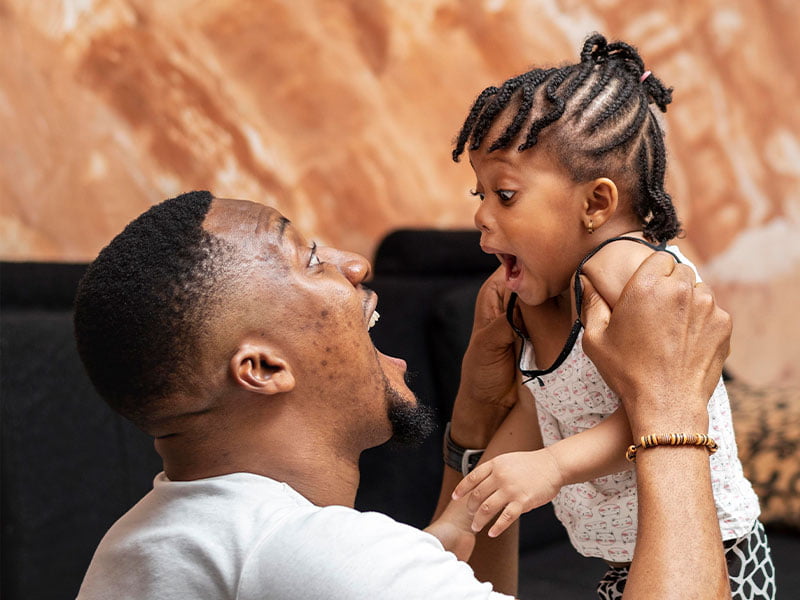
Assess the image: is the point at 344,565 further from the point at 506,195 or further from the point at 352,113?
the point at 352,113

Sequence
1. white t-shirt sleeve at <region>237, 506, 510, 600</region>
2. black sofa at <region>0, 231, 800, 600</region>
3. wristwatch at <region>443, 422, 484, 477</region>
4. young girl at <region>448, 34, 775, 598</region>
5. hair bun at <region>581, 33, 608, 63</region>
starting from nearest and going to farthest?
white t-shirt sleeve at <region>237, 506, 510, 600</region> < young girl at <region>448, 34, 775, 598</region> < hair bun at <region>581, 33, 608, 63</region> < wristwatch at <region>443, 422, 484, 477</region> < black sofa at <region>0, 231, 800, 600</region>

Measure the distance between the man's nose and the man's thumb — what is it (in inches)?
12.4

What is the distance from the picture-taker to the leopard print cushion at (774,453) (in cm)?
262

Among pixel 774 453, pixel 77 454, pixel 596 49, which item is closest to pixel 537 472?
pixel 596 49

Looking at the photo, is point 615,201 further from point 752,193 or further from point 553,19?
point 752,193

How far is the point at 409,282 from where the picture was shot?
269 centimetres

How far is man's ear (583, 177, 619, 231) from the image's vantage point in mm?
1380

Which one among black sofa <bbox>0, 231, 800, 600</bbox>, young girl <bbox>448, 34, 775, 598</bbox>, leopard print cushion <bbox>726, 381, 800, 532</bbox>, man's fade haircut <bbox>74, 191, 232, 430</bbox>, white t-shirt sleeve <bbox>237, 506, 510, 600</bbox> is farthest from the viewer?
leopard print cushion <bbox>726, 381, 800, 532</bbox>

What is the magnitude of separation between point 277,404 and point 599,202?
1.85ft

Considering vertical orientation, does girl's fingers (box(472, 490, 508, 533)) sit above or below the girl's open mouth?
below

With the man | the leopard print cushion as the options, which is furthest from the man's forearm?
the leopard print cushion

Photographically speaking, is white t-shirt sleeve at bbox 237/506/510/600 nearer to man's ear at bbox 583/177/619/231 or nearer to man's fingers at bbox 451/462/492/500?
man's fingers at bbox 451/462/492/500

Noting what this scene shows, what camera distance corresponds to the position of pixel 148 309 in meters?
1.12

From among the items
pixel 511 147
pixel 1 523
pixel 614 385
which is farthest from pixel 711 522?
pixel 1 523
